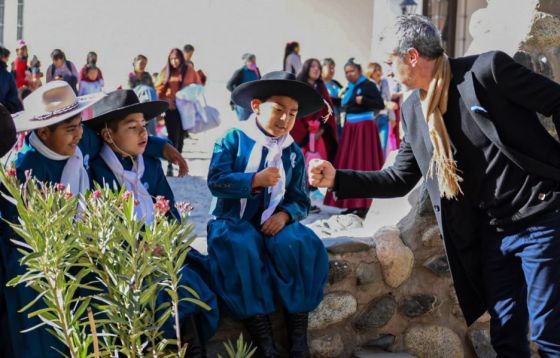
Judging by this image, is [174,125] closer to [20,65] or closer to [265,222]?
[20,65]

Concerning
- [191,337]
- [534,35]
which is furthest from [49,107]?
[534,35]

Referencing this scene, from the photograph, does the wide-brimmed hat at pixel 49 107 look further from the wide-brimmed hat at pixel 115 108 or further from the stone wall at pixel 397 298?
the stone wall at pixel 397 298

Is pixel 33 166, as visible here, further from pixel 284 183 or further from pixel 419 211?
pixel 419 211

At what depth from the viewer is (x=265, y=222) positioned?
3.86 meters

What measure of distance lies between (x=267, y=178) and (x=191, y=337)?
728mm

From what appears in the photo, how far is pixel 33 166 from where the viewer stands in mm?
3492

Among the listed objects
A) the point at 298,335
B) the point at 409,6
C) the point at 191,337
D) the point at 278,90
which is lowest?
the point at 298,335

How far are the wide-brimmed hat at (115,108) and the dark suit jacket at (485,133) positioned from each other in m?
0.96

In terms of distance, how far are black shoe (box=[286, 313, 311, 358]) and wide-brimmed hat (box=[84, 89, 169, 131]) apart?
1.12 meters

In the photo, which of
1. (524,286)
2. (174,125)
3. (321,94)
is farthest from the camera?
(174,125)

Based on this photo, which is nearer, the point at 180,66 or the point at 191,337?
the point at 191,337

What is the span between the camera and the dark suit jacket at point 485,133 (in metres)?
3.08

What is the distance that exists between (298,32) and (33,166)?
55.1 ft

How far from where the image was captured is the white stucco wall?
1938 centimetres
